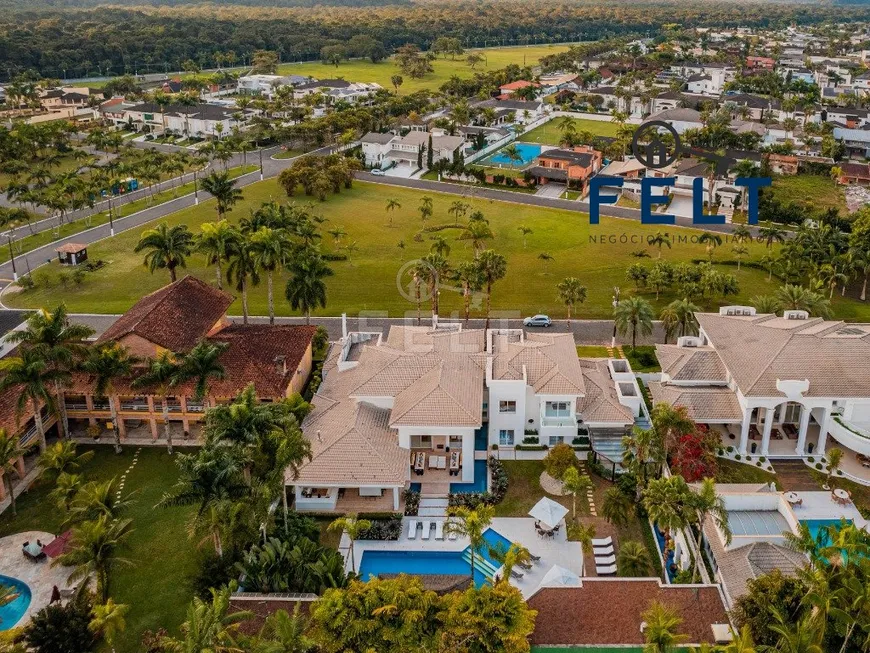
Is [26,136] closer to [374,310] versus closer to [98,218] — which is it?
[98,218]

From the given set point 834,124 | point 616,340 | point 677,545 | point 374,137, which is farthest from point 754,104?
point 677,545

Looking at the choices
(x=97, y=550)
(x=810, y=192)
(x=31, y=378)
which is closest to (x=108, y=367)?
(x=31, y=378)

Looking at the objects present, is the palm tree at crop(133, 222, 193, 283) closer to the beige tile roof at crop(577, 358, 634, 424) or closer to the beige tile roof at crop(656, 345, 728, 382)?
the beige tile roof at crop(577, 358, 634, 424)

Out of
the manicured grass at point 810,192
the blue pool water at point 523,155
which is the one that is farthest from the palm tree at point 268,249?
the manicured grass at point 810,192

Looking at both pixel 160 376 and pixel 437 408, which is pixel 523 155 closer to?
pixel 437 408

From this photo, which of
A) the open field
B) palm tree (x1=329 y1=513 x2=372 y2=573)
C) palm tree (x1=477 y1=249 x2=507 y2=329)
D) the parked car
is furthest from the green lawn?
the parked car

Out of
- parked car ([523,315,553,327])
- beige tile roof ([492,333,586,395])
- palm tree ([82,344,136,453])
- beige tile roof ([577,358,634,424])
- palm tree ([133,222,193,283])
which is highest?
palm tree ([133,222,193,283])
